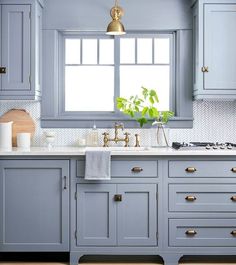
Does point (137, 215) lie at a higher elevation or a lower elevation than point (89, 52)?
lower

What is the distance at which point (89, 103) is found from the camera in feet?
17.2

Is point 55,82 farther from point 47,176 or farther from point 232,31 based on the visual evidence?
point 232,31

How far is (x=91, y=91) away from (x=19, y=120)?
74 cm

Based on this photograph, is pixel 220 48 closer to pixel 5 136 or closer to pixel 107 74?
pixel 107 74

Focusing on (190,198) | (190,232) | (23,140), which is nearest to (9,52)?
(23,140)

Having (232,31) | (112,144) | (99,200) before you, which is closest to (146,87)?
(112,144)

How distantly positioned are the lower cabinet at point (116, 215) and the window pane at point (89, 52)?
1.38 m

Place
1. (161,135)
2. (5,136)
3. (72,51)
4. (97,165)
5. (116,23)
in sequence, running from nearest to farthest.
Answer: (97,165) < (116,23) < (5,136) < (161,135) < (72,51)

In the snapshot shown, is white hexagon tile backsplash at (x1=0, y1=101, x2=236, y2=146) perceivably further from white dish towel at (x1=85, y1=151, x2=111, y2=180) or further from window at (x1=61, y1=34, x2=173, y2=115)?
white dish towel at (x1=85, y1=151, x2=111, y2=180)

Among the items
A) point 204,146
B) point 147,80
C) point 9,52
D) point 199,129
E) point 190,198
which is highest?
point 9,52

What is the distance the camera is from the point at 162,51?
5223 millimetres

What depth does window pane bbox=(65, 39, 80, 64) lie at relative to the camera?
521 cm

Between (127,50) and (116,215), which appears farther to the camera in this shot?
(127,50)

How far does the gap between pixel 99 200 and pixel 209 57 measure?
5.10 ft
